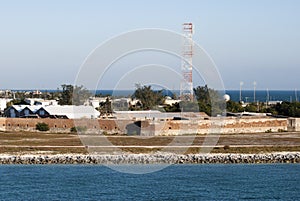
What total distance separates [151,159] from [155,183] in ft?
17.4

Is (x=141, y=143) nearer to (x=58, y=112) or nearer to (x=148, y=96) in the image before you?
(x=58, y=112)

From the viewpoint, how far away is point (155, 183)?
27484 millimetres

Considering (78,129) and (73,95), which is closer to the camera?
(78,129)

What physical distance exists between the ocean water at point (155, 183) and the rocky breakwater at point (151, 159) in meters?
0.96

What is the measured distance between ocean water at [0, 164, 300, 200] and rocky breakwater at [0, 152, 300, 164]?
0.96 meters

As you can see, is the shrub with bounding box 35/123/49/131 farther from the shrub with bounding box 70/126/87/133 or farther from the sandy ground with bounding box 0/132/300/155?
the sandy ground with bounding box 0/132/300/155

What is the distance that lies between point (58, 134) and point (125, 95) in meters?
27.5

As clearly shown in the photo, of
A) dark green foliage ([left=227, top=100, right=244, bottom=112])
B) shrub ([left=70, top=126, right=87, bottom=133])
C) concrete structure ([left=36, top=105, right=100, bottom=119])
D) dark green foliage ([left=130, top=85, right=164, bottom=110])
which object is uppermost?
dark green foliage ([left=130, top=85, right=164, bottom=110])

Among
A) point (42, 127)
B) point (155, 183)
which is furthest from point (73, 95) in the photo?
point (155, 183)

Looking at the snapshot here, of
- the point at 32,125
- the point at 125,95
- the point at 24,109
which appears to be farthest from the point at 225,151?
the point at 125,95

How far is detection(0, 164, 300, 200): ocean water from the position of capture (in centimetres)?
2448

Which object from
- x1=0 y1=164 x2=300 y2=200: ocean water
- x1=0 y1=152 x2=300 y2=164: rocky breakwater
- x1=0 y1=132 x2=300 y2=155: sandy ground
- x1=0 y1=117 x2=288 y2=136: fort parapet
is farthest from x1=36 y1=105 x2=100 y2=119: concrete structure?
x1=0 y1=164 x2=300 y2=200: ocean water

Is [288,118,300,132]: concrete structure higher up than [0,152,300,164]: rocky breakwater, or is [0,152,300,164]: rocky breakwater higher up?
[288,118,300,132]: concrete structure

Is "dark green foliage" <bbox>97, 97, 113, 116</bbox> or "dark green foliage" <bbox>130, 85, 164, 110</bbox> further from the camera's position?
"dark green foliage" <bbox>130, 85, 164, 110</bbox>
